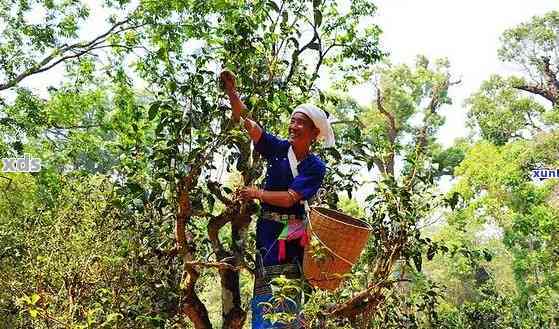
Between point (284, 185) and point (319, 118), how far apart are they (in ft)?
1.01

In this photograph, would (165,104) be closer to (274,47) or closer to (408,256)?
(274,47)

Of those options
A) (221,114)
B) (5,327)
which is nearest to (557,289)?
(5,327)

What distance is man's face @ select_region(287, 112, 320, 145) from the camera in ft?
7.74

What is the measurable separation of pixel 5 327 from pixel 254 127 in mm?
3691

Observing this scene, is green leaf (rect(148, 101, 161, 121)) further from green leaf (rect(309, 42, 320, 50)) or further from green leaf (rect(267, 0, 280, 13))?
green leaf (rect(309, 42, 320, 50))

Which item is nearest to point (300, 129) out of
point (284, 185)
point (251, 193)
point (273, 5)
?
point (284, 185)

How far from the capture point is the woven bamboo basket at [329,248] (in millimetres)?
2072

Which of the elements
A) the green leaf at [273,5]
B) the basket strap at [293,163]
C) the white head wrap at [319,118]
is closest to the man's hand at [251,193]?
the basket strap at [293,163]

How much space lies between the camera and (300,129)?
7.73 feet

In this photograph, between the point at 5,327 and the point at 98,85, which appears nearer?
the point at 5,327

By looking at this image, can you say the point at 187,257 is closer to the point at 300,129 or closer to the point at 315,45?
the point at 300,129

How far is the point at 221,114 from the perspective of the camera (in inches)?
100

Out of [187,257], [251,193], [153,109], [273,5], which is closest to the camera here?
[251,193]

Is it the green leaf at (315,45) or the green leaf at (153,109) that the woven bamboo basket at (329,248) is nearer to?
the green leaf at (153,109)
